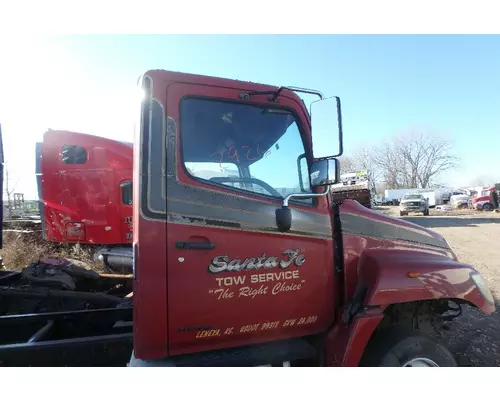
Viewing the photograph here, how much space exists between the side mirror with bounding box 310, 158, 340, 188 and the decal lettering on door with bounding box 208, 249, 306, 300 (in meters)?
0.53

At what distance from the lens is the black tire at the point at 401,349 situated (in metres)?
2.27

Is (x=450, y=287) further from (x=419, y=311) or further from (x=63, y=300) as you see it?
(x=63, y=300)

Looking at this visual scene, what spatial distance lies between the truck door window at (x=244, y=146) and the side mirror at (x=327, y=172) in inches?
5.6

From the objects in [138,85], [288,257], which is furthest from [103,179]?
[288,257]

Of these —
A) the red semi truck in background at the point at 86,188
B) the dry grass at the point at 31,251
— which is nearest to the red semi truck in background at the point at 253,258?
the red semi truck in background at the point at 86,188

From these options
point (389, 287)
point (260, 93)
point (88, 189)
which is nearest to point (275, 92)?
point (260, 93)

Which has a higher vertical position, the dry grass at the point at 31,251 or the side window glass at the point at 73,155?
the side window glass at the point at 73,155

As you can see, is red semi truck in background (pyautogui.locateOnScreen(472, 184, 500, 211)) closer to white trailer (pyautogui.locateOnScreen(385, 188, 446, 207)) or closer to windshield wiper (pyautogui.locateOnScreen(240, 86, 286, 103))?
white trailer (pyautogui.locateOnScreen(385, 188, 446, 207))

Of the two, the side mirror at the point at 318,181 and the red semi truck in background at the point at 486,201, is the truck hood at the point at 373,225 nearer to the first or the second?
the side mirror at the point at 318,181

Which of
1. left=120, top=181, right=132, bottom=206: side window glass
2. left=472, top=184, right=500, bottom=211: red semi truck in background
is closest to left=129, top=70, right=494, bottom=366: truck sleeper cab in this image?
left=120, top=181, right=132, bottom=206: side window glass

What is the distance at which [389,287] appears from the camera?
223 centimetres

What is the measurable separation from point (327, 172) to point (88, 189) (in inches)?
254

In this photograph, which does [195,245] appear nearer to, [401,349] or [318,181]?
[318,181]

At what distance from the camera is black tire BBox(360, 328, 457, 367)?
89.4 inches
